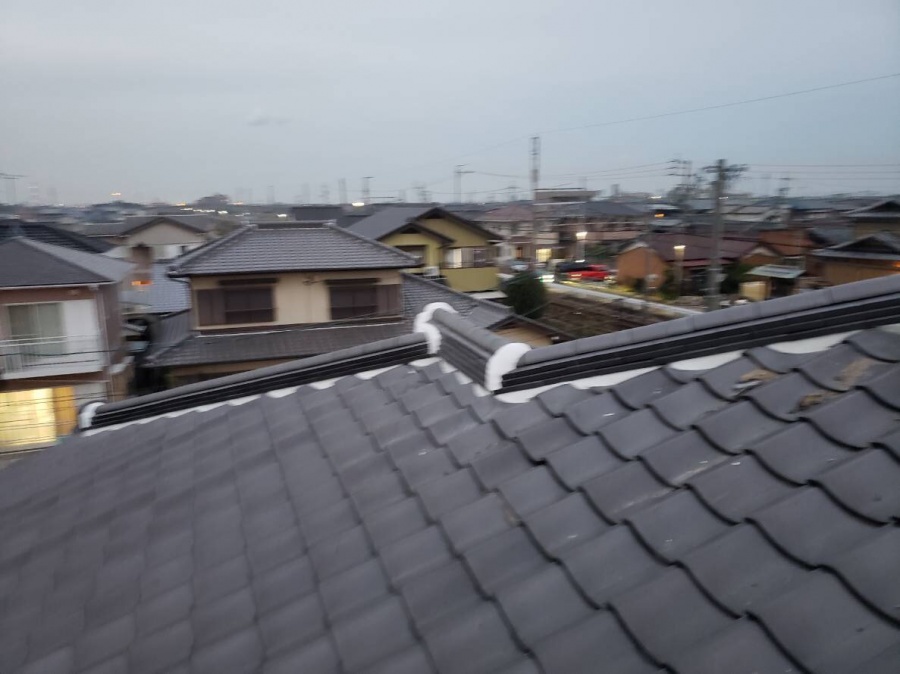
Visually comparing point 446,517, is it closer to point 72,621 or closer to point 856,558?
point 856,558

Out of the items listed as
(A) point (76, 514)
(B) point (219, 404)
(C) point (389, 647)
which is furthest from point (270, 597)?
(B) point (219, 404)

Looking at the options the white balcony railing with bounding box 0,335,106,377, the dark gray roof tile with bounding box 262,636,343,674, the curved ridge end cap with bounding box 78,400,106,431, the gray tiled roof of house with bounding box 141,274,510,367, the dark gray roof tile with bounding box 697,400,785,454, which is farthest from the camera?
the gray tiled roof of house with bounding box 141,274,510,367

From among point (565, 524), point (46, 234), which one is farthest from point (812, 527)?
point (46, 234)

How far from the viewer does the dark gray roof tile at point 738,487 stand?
5.27ft

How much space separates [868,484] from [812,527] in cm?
21

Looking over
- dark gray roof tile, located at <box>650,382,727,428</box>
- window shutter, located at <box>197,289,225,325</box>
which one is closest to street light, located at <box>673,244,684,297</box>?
window shutter, located at <box>197,289,225,325</box>

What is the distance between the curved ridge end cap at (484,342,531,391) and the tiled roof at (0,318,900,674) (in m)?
0.10

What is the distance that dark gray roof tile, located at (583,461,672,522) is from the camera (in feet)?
5.98

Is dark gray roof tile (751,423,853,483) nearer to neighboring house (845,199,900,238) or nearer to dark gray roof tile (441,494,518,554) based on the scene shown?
dark gray roof tile (441,494,518,554)

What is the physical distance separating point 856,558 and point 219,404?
177 inches

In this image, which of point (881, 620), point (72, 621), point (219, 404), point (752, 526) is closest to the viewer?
point (881, 620)

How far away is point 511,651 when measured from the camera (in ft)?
5.03

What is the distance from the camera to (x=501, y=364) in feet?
9.89

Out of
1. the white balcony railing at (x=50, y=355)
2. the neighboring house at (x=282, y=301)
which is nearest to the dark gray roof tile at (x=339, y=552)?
the neighboring house at (x=282, y=301)
